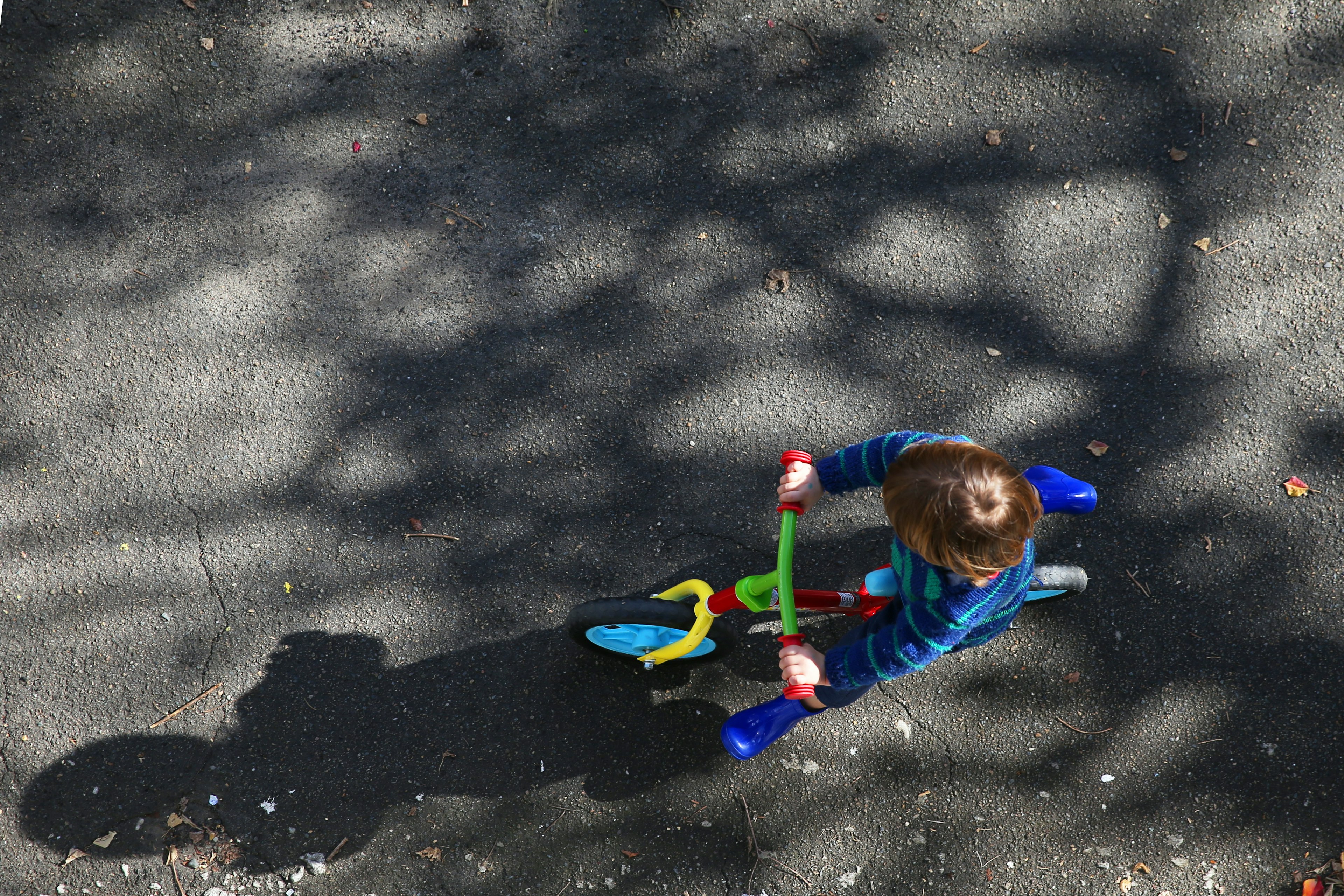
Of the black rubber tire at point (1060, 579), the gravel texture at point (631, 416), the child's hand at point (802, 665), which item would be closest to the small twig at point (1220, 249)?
the gravel texture at point (631, 416)

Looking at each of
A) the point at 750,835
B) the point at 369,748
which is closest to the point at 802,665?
the point at 750,835

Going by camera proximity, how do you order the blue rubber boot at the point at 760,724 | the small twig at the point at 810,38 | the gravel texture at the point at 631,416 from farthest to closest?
the small twig at the point at 810,38 < the gravel texture at the point at 631,416 < the blue rubber boot at the point at 760,724

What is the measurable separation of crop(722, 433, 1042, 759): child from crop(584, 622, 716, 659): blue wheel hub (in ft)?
0.94

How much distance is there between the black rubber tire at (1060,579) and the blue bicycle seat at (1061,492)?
0.86 ft

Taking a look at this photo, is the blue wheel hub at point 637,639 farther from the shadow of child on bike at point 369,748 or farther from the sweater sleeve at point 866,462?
the sweater sleeve at point 866,462

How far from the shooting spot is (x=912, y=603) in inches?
91.7

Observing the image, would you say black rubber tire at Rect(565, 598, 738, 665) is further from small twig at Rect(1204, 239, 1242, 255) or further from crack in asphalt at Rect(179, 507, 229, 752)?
small twig at Rect(1204, 239, 1242, 255)

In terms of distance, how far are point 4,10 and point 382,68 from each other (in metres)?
1.67

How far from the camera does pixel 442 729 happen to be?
311 centimetres

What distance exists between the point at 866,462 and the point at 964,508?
46 centimetres

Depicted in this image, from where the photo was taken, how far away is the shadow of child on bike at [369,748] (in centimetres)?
304

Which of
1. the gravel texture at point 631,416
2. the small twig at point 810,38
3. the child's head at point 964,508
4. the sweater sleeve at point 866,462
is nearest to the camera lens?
the child's head at point 964,508

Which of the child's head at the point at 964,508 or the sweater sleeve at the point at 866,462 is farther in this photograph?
the sweater sleeve at the point at 866,462

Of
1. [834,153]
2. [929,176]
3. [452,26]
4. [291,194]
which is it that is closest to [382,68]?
[452,26]
